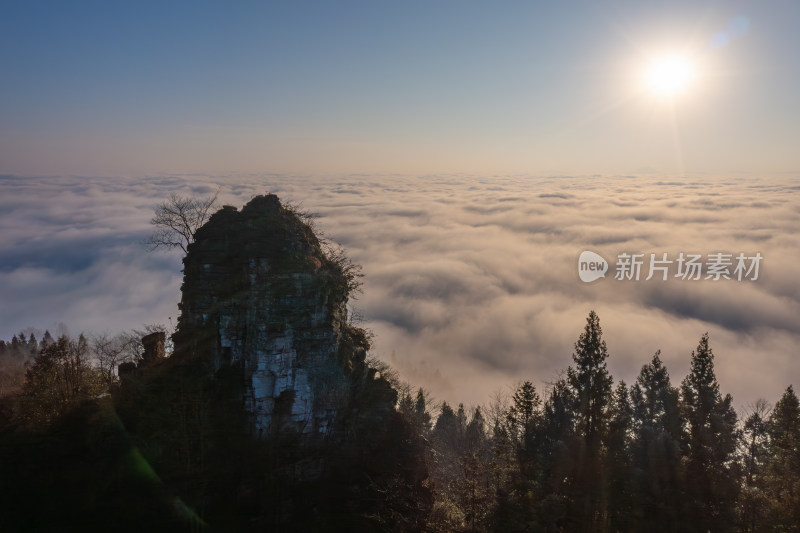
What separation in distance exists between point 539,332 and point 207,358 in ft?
421

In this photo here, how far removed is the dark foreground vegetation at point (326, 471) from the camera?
61.0 feet

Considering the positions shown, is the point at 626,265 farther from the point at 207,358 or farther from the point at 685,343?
the point at 685,343

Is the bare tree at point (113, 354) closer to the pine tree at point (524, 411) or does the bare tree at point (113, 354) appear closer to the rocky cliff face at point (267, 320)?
the rocky cliff face at point (267, 320)

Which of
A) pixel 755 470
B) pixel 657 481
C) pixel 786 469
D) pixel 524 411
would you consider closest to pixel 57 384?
pixel 524 411

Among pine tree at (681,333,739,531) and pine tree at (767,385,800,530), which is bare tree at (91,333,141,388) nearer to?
pine tree at (681,333,739,531)

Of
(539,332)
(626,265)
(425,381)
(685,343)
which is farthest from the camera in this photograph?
(539,332)

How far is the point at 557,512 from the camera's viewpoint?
760 inches

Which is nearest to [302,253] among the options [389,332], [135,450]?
[135,450]

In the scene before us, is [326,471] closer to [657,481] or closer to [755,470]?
[657,481]

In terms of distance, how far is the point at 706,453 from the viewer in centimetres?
2245

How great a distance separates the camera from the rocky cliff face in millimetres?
20453

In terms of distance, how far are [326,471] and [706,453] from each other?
62.5 ft

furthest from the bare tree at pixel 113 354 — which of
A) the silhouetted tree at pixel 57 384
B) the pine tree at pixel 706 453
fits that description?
the pine tree at pixel 706 453

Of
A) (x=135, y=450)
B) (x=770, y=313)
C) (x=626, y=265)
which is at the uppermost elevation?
(x=626, y=265)
